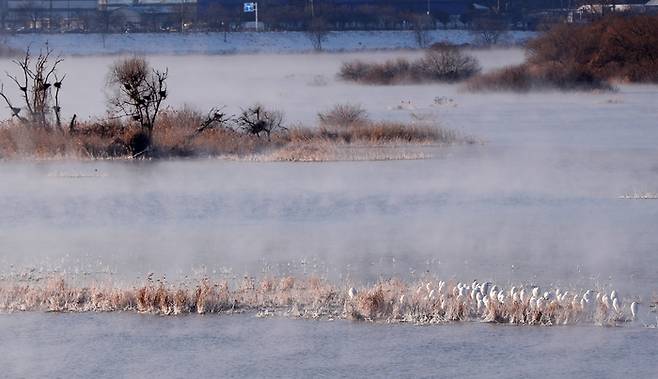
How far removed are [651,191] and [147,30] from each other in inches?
2059

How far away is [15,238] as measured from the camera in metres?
13.9

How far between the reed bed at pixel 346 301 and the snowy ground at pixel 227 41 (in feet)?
166

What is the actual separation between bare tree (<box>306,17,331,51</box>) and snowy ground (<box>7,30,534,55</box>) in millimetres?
333

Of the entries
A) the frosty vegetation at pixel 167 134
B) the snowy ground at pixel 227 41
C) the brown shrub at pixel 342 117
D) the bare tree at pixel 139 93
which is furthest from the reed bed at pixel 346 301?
the snowy ground at pixel 227 41

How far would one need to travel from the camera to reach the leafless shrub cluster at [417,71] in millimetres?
46031

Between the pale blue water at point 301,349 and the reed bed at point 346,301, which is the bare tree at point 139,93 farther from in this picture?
the pale blue water at point 301,349

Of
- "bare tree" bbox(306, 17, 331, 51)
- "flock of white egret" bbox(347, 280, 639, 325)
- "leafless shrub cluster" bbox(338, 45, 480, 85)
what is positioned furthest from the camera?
"bare tree" bbox(306, 17, 331, 51)

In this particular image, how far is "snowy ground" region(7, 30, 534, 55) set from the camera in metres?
62.5

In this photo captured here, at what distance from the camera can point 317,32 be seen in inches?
2625

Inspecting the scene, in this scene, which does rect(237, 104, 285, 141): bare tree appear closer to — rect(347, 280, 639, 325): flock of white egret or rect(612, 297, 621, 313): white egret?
rect(347, 280, 639, 325): flock of white egret

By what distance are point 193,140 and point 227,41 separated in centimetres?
4428

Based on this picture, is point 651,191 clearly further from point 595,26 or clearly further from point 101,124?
point 595,26

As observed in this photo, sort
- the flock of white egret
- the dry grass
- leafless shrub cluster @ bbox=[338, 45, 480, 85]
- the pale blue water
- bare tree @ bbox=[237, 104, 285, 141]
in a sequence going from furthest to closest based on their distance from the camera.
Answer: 1. leafless shrub cluster @ bbox=[338, 45, 480, 85]
2. bare tree @ bbox=[237, 104, 285, 141]
3. the dry grass
4. the flock of white egret
5. the pale blue water

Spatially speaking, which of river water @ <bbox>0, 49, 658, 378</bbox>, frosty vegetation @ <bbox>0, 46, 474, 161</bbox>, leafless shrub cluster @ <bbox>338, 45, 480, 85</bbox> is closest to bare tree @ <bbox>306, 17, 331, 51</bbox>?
leafless shrub cluster @ <bbox>338, 45, 480, 85</bbox>
